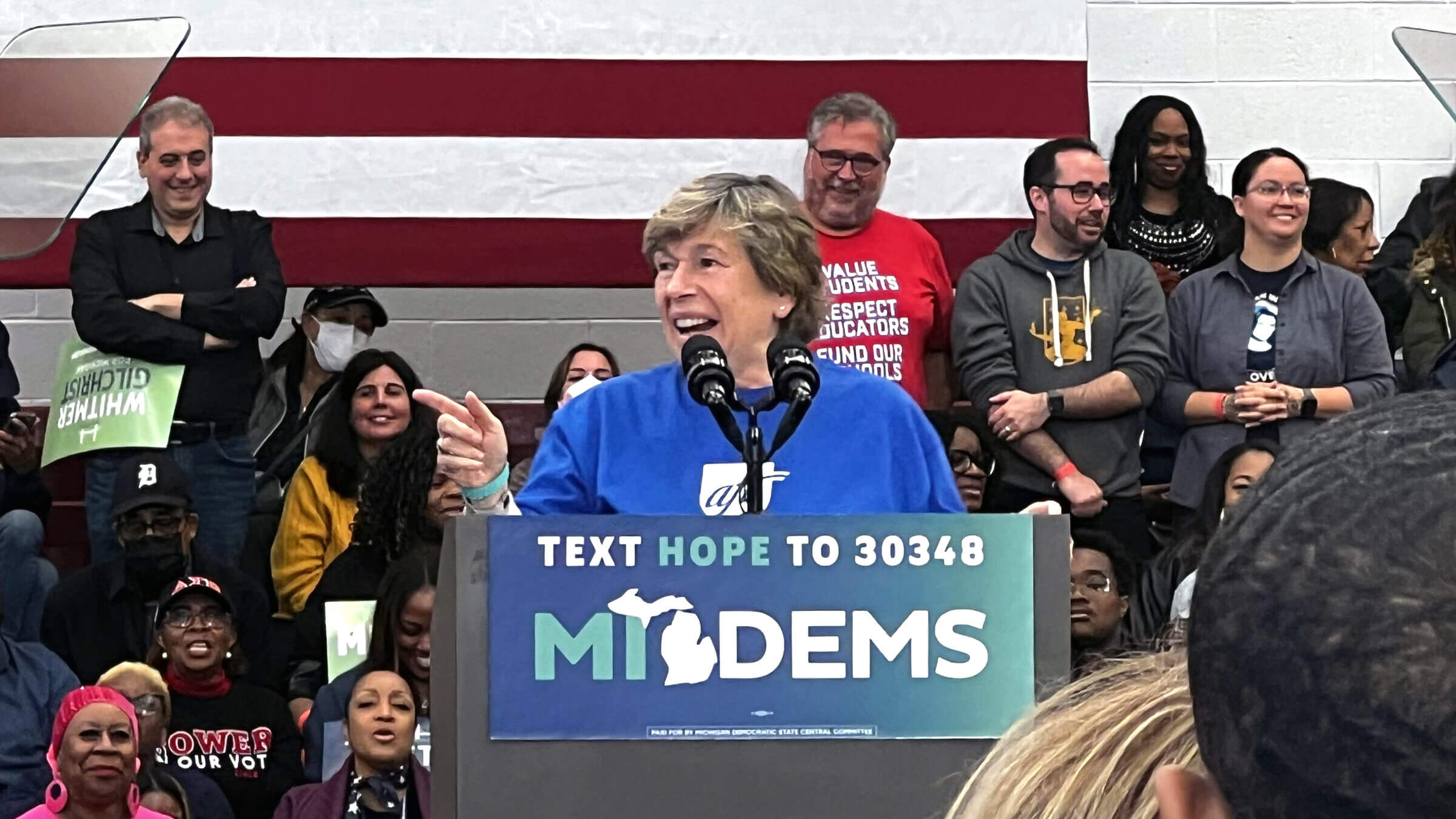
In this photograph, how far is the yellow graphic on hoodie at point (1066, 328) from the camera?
4.91 meters

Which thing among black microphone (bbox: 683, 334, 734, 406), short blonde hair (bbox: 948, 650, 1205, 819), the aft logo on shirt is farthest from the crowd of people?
short blonde hair (bbox: 948, 650, 1205, 819)

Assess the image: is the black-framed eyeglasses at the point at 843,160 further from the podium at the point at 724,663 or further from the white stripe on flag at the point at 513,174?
the podium at the point at 724,663

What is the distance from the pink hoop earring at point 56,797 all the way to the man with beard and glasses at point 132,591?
0.72m

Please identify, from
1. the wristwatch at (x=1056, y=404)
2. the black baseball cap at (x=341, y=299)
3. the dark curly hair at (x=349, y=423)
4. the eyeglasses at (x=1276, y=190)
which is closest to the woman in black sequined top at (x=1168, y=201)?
the eyeglasses at (x=1276, y=190)

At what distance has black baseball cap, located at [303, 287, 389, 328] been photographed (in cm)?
559

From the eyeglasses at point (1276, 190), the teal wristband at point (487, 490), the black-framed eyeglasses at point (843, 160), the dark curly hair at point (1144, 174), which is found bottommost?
the teal wristband at point (487, 490)

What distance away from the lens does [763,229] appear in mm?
2740

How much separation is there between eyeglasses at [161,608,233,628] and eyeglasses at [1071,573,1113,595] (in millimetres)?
1795

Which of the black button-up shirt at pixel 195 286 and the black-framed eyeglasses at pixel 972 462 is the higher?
the black button-up shirt at pixel 195 286

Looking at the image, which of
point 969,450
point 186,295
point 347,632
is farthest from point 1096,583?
point 186,295

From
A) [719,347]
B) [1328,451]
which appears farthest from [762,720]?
[1328,451]

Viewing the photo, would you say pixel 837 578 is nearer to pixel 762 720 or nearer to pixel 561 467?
pixel 762 720

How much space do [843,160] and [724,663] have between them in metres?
2.86

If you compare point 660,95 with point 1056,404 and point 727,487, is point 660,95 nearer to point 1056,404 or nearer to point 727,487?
point 1056,404
